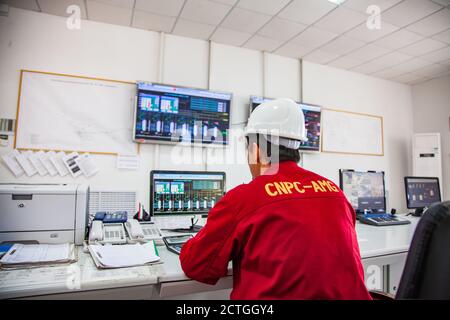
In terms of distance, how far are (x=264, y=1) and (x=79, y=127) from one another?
74.2 inches

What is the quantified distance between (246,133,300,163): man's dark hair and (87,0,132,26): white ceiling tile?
6.28 feet

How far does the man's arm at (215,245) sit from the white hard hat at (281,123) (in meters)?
0.35

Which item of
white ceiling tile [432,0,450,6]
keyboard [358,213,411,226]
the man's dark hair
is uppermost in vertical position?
white ceiling tile [432,0,450,6]

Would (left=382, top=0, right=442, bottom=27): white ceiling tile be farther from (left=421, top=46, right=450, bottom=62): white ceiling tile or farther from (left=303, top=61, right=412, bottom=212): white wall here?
(left=303, top=61, right=412, bottom=212): white wall

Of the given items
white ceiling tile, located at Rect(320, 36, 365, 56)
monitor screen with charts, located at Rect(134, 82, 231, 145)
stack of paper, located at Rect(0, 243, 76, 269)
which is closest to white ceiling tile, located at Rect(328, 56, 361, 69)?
white ceiling tile, located at Rect(320, 36, 365, 56)

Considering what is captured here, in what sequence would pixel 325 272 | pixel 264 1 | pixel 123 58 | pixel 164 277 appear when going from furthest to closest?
pixel 123 58, pixel 264 1, pixel 164 277, pixel 325 272

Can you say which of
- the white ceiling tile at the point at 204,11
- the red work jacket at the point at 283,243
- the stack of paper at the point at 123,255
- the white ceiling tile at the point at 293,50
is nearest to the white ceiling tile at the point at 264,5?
the white ceiling tile at the point at 204,11

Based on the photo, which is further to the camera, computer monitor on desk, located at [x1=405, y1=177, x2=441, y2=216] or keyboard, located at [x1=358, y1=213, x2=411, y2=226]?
computer monitor on desk, located at [x1=405, y1=177, x2=441, y2=216]

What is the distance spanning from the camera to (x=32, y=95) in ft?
7.67

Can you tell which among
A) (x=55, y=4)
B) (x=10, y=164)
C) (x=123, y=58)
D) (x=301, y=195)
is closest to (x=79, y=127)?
(x=10, y=164)

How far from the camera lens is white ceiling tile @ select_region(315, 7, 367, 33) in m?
2.40

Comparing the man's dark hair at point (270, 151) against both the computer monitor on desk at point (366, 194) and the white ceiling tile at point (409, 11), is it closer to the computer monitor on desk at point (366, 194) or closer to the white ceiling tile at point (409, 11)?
the computer monitor on desk at point (366, 194)
